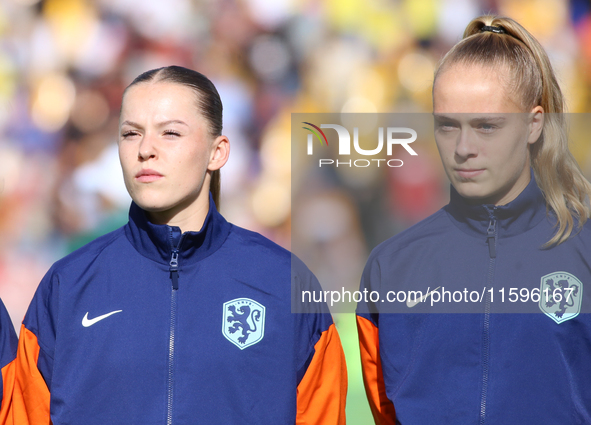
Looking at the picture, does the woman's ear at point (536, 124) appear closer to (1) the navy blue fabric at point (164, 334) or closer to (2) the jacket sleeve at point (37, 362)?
(1) the navy blue fabric at point (164, 334)

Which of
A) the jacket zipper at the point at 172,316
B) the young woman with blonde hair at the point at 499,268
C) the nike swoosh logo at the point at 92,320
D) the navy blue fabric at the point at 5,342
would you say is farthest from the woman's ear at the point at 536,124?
the navy blue fabric at the point at 5,342

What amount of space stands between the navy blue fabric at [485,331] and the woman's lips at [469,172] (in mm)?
83

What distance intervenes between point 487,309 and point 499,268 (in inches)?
4.2

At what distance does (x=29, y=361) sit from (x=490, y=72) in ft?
4.34

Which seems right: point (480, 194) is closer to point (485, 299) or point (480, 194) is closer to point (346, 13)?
point (485, 299)

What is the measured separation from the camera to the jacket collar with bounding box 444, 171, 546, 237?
1.51 meters

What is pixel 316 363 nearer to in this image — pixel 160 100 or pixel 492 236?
pixel 492 236

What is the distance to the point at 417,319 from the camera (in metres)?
1.55

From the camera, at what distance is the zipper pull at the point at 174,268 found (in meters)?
1.54

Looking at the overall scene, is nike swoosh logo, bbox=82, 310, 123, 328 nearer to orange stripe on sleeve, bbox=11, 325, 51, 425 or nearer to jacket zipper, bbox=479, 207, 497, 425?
orange stripe on sleeve, bbox=11, 325, 51, 425

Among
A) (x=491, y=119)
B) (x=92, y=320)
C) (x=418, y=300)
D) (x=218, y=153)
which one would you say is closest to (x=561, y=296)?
(x=418, y=300)

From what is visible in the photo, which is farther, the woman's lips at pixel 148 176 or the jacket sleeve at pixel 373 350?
the jacket sleeve at pixel 373 350

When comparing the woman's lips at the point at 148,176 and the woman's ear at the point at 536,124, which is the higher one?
the woman's ear at the point at 536,124

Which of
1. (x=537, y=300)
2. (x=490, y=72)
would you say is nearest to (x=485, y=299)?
(x=537, y=300)
